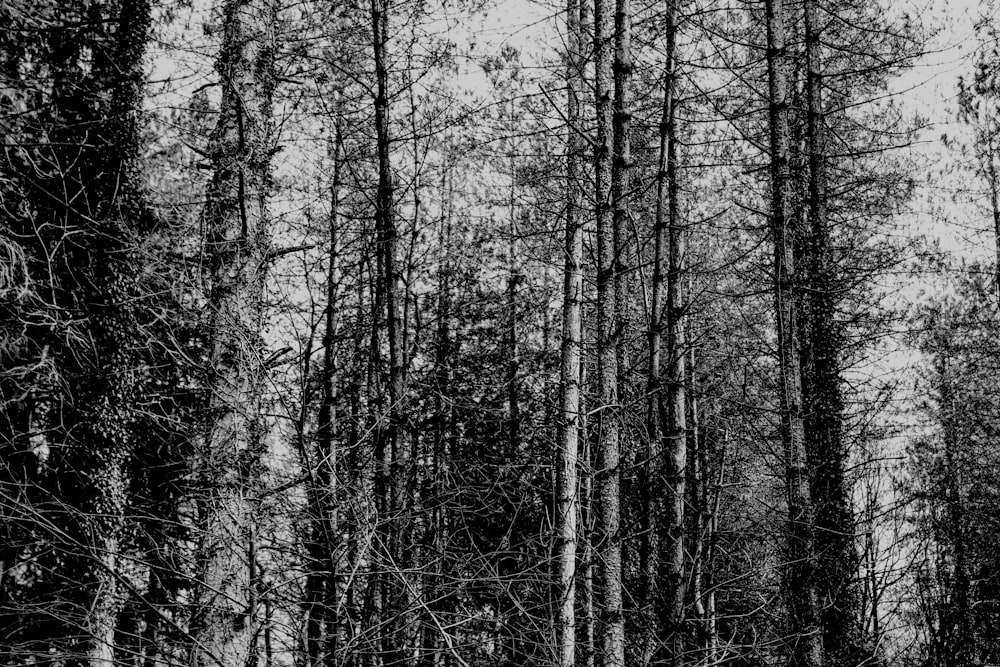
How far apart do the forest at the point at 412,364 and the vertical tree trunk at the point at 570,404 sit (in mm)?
59

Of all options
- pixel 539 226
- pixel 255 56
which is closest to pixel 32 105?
pixel 255 56

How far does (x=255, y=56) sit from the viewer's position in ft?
23.5

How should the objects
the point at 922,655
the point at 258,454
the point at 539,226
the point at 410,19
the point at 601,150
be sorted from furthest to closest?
the point at 539,226 → the point at 410,19 → the point at 922,655 → the point at 601,150 → the point at 258,454

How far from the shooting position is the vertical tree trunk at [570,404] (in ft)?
19.7

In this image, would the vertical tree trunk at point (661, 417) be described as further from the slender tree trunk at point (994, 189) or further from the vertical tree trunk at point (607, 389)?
the slender tree trunk at point (994, 189)

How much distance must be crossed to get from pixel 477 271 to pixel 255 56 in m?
7.43

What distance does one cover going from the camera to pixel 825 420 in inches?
391

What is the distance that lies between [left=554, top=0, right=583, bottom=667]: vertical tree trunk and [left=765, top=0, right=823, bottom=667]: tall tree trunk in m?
1.97

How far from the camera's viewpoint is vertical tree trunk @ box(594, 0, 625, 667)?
5770mm

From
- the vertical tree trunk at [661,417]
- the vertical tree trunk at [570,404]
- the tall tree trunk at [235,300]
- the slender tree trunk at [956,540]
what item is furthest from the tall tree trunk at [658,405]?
the tall tree trunk at [235,300]

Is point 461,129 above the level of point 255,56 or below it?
above

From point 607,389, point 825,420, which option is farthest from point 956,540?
point 607,389

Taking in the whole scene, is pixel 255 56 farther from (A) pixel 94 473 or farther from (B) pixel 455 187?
(B) pixel 455 187

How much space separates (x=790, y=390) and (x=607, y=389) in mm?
2790
